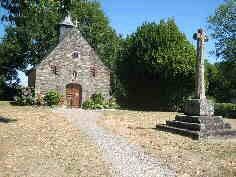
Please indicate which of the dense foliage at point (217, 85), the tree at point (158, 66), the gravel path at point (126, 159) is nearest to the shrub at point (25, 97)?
the tree at point (158, 66)

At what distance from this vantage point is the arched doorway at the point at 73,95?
111 ft

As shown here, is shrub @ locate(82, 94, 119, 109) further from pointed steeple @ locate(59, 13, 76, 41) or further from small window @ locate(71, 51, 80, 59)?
pointed steeple @ locate(59, 13, 76, 41)

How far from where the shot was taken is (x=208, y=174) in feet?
29.0

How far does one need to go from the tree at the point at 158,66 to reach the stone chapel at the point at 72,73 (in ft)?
15.1

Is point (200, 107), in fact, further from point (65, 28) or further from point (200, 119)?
point (65, 28)

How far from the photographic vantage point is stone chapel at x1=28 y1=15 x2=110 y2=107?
109ft

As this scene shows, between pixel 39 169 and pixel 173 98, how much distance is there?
98.1ft

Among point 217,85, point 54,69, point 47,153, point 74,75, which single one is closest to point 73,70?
point 74,75

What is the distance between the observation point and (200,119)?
16172 millimetres

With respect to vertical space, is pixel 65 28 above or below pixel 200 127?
above

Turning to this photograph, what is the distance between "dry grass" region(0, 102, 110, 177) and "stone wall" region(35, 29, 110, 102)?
17165mm

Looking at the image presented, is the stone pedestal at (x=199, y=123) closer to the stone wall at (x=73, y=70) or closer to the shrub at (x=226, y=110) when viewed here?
the shrub at (x=226, y=110)

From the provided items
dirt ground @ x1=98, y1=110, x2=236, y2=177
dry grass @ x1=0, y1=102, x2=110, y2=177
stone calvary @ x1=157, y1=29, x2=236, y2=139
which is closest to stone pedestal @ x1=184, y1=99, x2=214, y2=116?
stone calvary @ x1=157, y1=29, x2=236, y2=139

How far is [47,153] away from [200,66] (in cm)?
940
